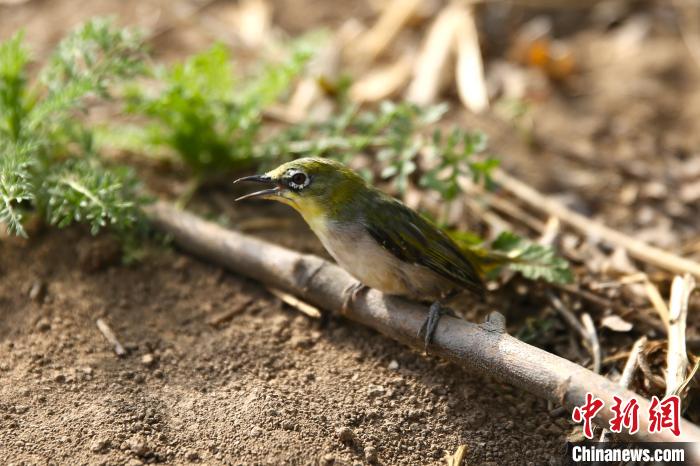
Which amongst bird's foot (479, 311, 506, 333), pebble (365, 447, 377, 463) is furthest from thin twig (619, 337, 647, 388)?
pebble (365, 447, 377, 463)

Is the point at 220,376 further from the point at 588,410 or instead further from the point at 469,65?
the point at 469,65

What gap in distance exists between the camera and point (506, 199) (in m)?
6.04

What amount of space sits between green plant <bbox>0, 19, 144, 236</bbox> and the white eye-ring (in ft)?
3.39

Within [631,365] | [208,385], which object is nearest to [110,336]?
[208,385]

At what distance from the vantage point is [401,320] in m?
4.35

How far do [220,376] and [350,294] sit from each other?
967 mm

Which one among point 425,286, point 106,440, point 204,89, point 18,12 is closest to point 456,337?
point 425,286

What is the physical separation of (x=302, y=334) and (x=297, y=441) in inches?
38.9

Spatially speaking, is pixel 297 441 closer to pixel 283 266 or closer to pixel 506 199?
pixel 283 266

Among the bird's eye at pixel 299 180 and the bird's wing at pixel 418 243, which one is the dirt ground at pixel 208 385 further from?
the bird's eye at pixel 299 180

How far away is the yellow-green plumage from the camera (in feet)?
14.5

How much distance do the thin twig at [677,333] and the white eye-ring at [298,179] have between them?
236cm

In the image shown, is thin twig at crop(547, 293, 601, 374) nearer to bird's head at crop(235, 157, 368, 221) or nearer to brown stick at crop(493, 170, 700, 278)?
brown stick at crop(493, 170, 700, 278)

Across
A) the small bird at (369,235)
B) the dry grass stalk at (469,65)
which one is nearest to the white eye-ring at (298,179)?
the small bird at (369,235)
